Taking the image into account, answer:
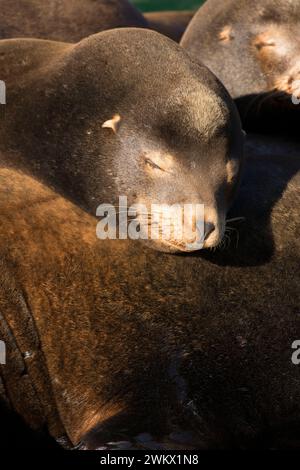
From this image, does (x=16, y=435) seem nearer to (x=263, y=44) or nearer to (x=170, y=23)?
(x=263, y=44)

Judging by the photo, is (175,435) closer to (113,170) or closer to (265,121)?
(113,170)

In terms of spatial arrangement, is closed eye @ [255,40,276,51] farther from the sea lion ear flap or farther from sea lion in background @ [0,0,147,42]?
the sea lion ear flap

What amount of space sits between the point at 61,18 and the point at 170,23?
1984 mm

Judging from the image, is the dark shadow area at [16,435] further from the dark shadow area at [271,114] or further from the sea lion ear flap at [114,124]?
the dark shadow area at [271,114]

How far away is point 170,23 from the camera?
28.0 ft

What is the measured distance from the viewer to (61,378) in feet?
13.6

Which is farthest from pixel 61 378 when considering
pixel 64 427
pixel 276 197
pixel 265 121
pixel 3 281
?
pixel 265 121

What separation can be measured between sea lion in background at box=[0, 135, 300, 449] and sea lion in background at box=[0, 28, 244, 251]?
0.17 metres

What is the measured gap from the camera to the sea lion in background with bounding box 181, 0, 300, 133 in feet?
19.0

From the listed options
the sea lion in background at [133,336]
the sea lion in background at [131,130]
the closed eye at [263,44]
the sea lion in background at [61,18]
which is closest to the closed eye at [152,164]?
the sea lion in background at [131,130]

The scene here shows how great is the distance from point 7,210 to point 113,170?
0.56m

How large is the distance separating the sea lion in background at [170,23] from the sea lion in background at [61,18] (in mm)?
811

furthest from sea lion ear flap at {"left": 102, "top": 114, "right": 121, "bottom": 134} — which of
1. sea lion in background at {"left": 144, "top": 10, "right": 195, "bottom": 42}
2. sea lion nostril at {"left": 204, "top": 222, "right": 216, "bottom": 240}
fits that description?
sea lion in background at {"left": 144, "top": 10, "right": 195, "bottom": 42}

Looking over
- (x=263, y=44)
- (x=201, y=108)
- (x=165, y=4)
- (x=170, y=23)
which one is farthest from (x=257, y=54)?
(x=165, y=4)
